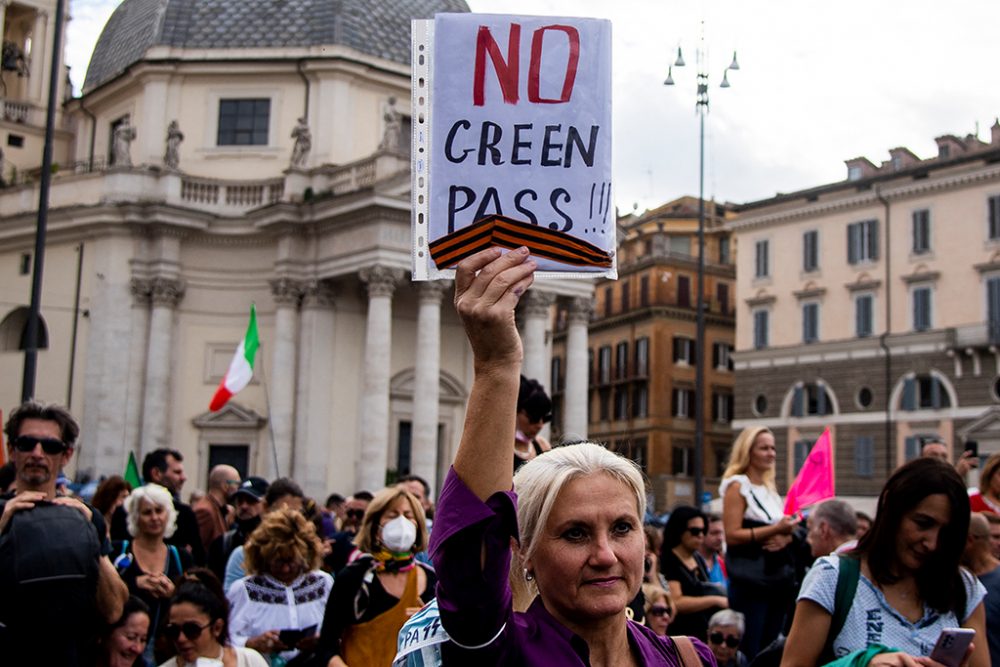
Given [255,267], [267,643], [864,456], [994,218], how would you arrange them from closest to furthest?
[267,643]
[255,267]
[994,218]
[864,456]

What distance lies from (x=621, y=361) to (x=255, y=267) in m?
25.3

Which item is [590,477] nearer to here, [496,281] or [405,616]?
[496,281]

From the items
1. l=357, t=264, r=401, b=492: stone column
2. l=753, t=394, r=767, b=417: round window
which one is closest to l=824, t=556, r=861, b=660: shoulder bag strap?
l=357, t=264, r=401, b=492: stone column

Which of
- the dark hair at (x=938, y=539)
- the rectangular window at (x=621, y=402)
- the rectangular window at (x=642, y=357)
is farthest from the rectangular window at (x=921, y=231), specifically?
the dark hair at (x=938, y=539)

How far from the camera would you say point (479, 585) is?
2.76 metres

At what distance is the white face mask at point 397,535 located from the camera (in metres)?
6.02

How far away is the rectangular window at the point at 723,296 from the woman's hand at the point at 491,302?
56182mm

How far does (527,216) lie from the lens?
3307mm

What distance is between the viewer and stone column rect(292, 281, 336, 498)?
1361 inches

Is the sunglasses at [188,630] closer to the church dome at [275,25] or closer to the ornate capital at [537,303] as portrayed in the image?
the ornate capital at [537,303]

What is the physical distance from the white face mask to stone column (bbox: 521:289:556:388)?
2875 cm

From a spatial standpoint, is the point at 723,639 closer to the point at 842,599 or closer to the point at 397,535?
the point at 397,535

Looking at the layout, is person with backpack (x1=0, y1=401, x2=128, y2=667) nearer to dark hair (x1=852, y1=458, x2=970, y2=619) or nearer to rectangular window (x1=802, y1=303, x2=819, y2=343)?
dark hair (x1=852, y1=458, x2=970, y2=619)

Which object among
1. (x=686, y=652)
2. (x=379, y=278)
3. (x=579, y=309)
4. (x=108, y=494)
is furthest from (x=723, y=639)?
(x=579, y=309)
